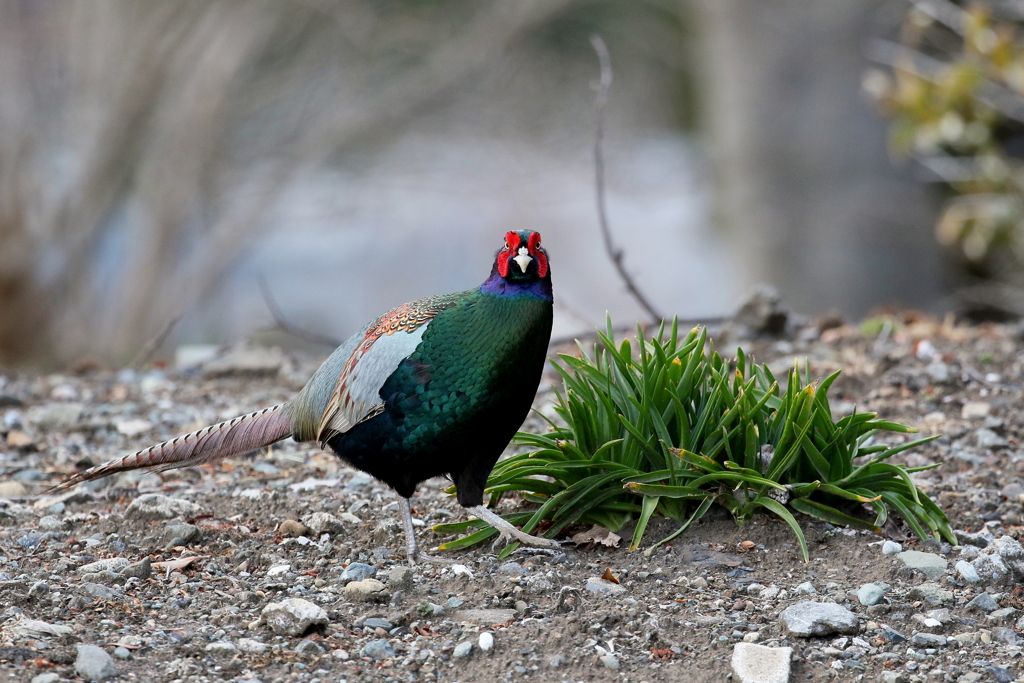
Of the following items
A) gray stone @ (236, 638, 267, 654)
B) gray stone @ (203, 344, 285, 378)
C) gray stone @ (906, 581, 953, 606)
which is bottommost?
gray stone @ (906, 581, 953, 606)

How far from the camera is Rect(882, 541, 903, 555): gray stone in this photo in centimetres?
311

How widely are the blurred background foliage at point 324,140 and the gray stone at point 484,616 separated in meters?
5.76

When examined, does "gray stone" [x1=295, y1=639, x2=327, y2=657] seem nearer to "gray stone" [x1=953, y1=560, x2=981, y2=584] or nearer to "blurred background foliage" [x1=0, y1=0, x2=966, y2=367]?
"gray stone" [x1=953, y1=560, x2=981, y2=584]

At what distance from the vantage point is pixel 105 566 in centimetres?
304

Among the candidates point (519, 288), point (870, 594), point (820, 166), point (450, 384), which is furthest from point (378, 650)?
point (820, 166)

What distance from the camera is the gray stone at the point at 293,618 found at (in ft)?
8.83

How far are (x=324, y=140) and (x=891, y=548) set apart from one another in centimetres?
747

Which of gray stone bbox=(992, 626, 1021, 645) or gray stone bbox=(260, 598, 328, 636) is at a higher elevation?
gray stone bbox=(260, 598, 328, 636)

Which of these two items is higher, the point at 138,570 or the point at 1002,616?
the point at 138,570

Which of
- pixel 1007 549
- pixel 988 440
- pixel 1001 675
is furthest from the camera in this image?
pixel 988 440

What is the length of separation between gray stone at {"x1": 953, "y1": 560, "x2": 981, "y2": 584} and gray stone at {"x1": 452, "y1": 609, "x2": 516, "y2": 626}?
1.26 metres

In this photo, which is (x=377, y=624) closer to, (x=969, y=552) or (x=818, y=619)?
(x=818, y=619)

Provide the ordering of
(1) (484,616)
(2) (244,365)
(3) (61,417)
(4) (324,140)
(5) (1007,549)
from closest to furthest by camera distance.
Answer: (1) (484,616) → (5) (1007,549) → (3) (61,417) → (2) (244,365) → (4) (324,140)

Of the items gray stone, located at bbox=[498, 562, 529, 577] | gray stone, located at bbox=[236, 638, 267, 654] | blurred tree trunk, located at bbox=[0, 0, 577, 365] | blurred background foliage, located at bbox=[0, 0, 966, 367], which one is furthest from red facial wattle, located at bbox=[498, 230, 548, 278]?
blurred tree trunk, located at bbox=[0, 0, 577, 365]
